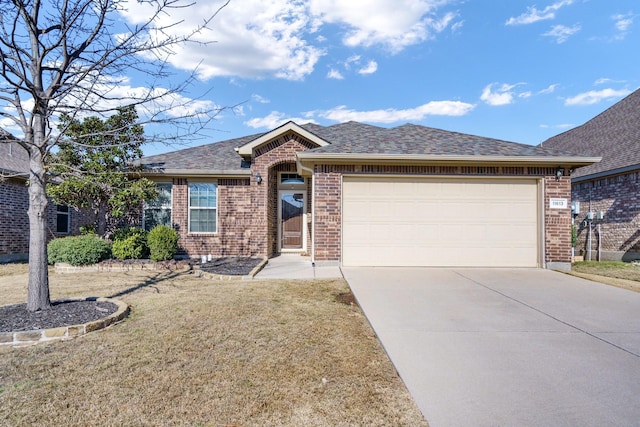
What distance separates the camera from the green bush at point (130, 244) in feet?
32.0

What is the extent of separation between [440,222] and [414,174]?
4.68ft

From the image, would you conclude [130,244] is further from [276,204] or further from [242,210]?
[276,204]

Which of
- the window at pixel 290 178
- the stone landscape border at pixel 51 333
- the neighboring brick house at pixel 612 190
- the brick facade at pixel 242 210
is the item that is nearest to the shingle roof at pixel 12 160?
the brick facade at pixel 242 210

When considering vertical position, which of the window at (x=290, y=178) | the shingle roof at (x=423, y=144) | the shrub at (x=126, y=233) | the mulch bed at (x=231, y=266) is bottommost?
the mulch bed at (x=231, y=266)

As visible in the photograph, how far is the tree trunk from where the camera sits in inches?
181

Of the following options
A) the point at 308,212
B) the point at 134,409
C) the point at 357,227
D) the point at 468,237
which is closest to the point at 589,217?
the point at 468,237

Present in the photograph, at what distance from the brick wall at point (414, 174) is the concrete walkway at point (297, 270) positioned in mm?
363

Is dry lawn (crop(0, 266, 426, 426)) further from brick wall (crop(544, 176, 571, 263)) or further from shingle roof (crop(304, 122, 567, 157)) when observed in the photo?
brick wall (crop(544, 176, 571, 263))

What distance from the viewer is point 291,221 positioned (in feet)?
40.8

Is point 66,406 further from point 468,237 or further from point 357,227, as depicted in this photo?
point 468,237

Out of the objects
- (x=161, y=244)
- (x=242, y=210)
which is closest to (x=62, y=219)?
(x=161, y=244)

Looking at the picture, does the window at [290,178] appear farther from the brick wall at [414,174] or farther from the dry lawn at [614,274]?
the dry lawn at [614,274]

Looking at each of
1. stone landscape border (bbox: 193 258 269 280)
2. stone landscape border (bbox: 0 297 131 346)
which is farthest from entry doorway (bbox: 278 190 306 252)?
stone landscape border (bbox: 0 297 131 346)

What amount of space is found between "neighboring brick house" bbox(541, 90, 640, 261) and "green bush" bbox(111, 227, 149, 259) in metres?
14.8
